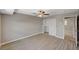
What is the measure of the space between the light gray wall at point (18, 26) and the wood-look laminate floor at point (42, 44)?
129 mm

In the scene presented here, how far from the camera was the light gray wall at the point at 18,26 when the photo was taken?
70.7 inches

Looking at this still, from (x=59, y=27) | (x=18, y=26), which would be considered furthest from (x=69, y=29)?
(x=18, y=26)

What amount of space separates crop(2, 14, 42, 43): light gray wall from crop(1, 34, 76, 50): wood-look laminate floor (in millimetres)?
129

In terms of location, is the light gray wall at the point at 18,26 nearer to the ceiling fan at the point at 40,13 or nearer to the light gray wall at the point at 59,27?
the ceiling fan at the point at 40,13

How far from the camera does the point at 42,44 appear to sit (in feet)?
5.97

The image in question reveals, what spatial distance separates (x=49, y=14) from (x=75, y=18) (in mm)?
542

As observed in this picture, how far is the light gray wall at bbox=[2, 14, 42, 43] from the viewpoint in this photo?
180 centimetres

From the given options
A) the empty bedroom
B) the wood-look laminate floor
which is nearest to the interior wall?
the empty bedroom

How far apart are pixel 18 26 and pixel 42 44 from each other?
661 mm

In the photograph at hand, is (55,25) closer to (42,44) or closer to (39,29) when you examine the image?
(39,29)

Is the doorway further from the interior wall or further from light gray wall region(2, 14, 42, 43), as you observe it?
light gray wall region(2, 14, 42, 43)
